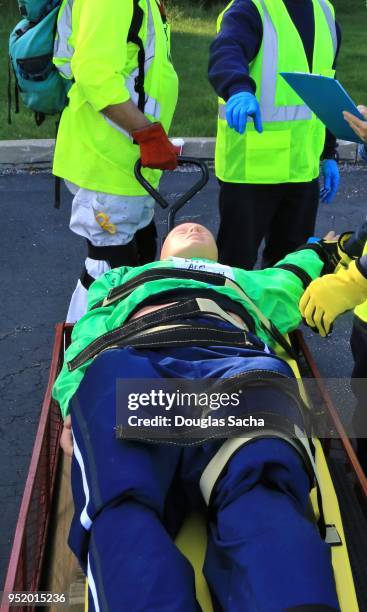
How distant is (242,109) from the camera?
329 centimetres

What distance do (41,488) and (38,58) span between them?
2.08m

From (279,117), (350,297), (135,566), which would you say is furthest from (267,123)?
(135,566)

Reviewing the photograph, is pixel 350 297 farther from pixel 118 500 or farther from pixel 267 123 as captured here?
→ pixel 267 123

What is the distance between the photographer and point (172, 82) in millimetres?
3787

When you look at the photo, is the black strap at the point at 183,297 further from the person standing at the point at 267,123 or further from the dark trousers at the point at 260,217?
the dark trousers at the point at 260,217

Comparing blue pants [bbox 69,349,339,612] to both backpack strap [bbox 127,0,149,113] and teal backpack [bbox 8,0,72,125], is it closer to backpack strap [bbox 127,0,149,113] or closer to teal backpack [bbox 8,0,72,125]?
backpack strap [bbox 127,0,149,113]

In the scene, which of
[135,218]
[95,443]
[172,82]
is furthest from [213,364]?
[172,82]

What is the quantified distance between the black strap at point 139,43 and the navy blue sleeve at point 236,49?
318 millimetres

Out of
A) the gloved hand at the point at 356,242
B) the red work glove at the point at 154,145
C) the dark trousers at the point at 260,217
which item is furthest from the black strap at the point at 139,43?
the gloved hand at the point at 356,242

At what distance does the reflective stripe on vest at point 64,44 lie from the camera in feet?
11.8

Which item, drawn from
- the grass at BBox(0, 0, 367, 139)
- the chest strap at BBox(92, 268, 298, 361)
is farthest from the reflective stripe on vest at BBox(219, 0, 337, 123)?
the grass at BBox(0, 0, 367, 139)

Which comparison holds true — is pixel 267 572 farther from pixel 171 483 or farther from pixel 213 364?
pixel 213 364

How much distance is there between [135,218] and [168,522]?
A: 1938 mm

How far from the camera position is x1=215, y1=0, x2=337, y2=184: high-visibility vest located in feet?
11.7
